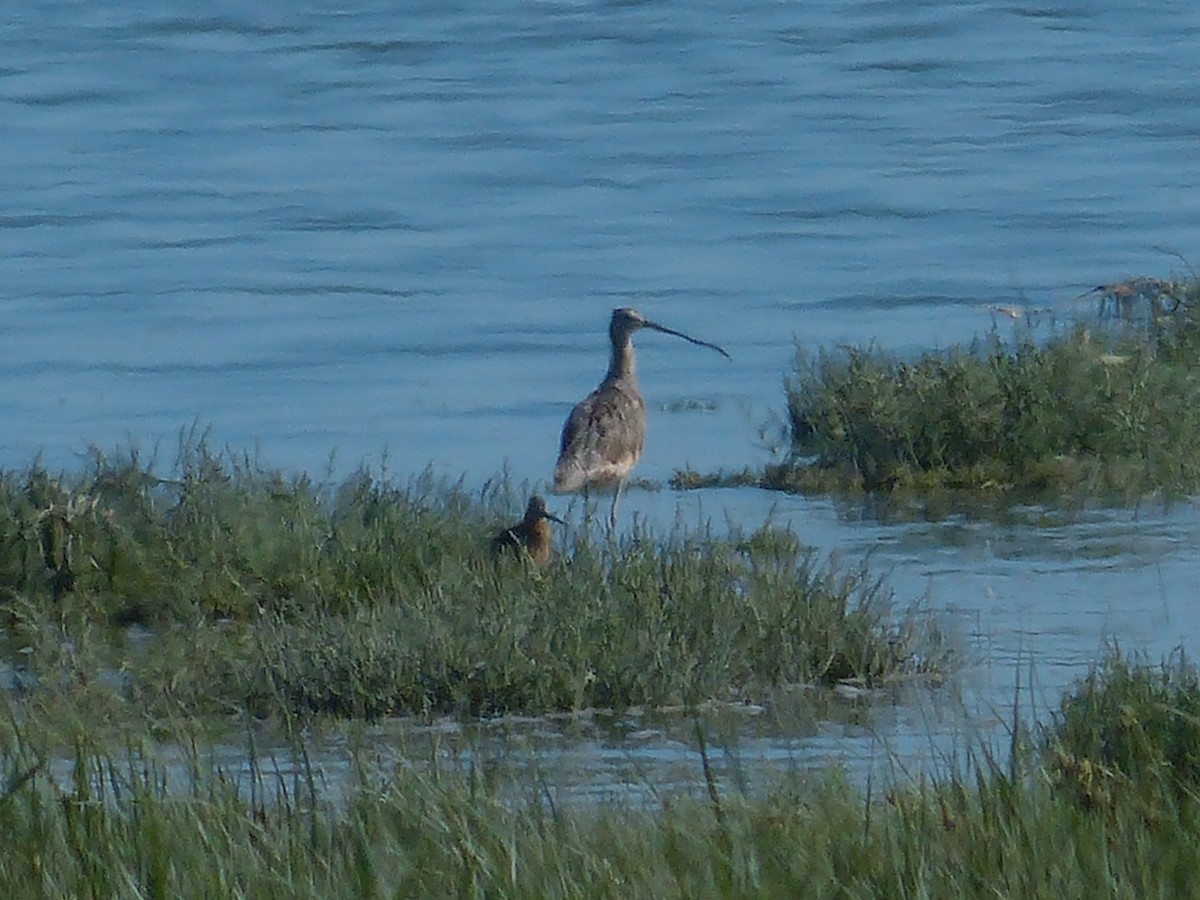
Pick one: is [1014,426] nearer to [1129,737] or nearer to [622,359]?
[622,359]

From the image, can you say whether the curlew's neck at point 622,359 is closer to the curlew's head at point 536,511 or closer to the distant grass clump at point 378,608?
the distant grass clump at point 378,608

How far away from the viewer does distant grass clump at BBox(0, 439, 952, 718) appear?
9.34 metres

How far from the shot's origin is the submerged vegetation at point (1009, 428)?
13633 mm

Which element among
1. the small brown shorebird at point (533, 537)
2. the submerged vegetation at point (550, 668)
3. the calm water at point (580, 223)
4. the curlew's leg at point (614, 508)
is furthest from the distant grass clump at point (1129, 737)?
the curlew's leg at point (614, 508)

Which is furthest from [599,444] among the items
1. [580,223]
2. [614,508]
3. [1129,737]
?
[580,223]

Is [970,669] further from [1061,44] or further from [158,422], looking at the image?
[1061,44]

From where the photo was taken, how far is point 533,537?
11188 mm

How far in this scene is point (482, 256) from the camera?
28.3 m

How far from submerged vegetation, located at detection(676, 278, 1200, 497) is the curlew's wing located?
2.73ft

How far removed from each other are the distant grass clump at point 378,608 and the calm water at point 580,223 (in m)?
0.69

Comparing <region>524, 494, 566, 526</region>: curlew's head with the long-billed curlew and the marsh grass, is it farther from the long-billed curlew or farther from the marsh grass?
the marsh grass

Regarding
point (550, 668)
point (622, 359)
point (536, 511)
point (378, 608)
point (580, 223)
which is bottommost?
point (550, 668)

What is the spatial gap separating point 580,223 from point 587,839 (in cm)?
2465

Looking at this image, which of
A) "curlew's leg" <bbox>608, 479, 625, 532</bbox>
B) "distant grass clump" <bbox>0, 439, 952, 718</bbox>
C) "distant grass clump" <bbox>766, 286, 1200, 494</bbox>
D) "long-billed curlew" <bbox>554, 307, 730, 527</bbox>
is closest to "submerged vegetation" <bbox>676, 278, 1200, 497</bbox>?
"distant grass clump" <bbox>766, 286, 1200, 494</bbox>
